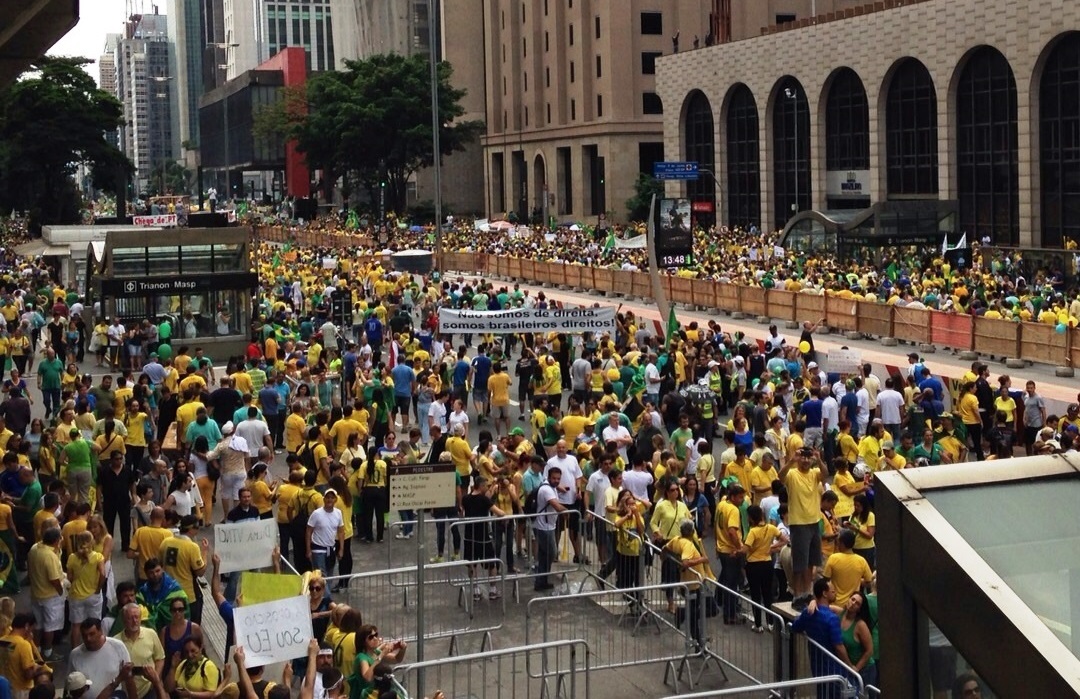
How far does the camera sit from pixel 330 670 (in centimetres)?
977

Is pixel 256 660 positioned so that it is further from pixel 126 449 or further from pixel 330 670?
pixel 126 449

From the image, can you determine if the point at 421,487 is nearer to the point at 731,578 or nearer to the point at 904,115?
the point at 731,578

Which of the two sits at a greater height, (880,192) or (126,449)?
(880,192)

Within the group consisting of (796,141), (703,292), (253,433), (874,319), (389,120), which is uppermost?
(389,120)

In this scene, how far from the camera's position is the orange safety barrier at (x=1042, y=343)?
29578 millimetres

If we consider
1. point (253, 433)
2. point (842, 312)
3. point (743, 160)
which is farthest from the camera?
point (743, 160)

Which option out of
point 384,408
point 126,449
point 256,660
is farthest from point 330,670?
point 384,408

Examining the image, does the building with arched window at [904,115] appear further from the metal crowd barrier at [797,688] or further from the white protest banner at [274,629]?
the white protest banner at [274,629]

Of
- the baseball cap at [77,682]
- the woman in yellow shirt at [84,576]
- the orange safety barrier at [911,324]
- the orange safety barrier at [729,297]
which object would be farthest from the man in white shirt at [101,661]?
the orange safety barrier at [729,297]

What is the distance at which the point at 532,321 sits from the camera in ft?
84.8

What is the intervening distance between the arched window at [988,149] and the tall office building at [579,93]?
27.7m

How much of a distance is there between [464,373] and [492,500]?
10.2m

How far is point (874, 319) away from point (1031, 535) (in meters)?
32.4

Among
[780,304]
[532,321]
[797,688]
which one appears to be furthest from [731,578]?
[780,304]
